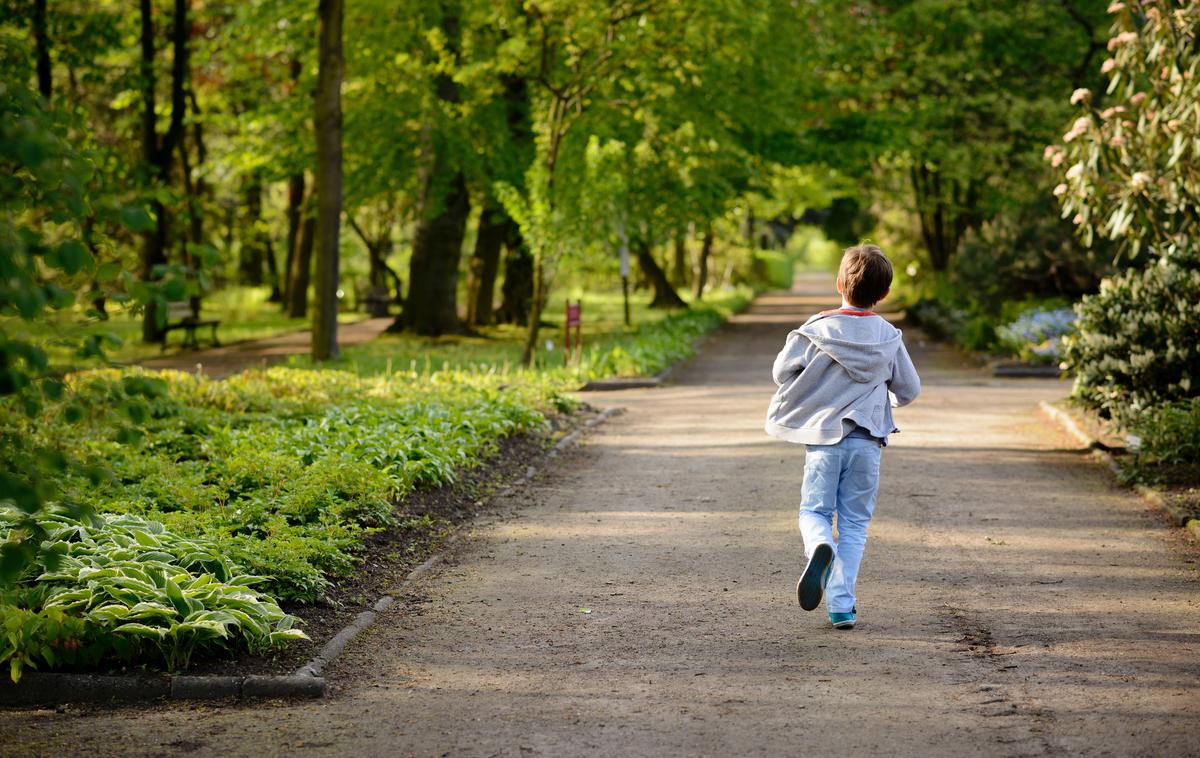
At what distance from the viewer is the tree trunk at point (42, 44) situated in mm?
21141

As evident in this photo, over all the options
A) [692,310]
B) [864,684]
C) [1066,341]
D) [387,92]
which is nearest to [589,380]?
[1066,341]

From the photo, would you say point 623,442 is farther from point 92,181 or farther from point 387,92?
point 387,92

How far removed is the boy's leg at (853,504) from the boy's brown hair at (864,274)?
27.5 inches

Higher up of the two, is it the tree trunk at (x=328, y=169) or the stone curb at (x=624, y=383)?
the tree trunk at (x=328, y=169)

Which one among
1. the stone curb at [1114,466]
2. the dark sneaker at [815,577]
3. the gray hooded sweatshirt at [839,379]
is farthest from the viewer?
the stone curb at [1114,466]

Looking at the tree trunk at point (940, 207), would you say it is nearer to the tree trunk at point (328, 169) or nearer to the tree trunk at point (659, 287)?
the tree trunk at point (659, 287)

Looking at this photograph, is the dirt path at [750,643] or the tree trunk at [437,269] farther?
the tree trunk at [437,269]

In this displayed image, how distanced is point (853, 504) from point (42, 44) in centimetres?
1909

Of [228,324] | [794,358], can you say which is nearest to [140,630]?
[794,358]

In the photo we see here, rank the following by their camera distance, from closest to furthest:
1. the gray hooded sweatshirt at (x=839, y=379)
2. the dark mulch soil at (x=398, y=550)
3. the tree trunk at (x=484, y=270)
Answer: the dark mulch soil at (x=398, y=550)
the gray hooded sweatshirt at (x=839, y=379)
the tree trunk at (x=484, y=270)

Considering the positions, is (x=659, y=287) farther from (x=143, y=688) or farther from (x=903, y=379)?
(x=143, y=688)

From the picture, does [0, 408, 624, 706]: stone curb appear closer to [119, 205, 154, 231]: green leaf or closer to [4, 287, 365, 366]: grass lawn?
[119, 205, 154, 231]: green leaf

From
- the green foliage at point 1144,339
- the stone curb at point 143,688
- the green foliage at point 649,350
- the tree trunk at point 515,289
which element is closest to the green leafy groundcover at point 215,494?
the stone curb at point 143,688

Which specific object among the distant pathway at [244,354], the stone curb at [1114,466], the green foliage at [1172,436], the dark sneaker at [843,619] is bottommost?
the distant pathway at [244,354]
